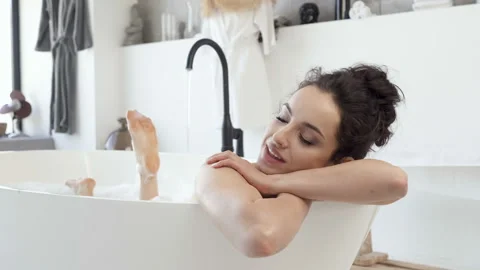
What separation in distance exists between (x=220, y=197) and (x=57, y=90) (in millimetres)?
2712

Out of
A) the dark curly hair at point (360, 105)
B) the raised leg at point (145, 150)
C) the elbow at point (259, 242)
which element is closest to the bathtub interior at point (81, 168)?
the raised leg at point (145, 150)

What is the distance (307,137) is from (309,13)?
147cm

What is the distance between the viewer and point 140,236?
3.10ft

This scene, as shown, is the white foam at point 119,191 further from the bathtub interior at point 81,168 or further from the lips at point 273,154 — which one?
the lips at point 273,154

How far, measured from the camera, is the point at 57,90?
328cm

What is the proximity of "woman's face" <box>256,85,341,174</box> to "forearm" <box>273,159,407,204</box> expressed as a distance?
0.08 metres

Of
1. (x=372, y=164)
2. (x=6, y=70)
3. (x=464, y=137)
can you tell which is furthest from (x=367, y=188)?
(x=6, y=70)

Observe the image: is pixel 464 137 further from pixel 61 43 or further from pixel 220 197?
pixel 61 43

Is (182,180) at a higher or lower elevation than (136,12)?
lower

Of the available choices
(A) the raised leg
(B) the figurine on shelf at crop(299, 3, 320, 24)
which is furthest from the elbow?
(B) the figurine on shelf at crop(299, 3, 320, 24)

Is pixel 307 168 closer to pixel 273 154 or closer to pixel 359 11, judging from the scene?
pixel 273 154

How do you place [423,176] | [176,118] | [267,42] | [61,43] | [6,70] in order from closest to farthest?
1. [423,176]
2. [267,42]
3. [176,118]
4. [61,43]
5. [6,70]

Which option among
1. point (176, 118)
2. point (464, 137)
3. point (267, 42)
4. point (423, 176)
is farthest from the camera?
point (176, 118)

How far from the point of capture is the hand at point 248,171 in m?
0.93
